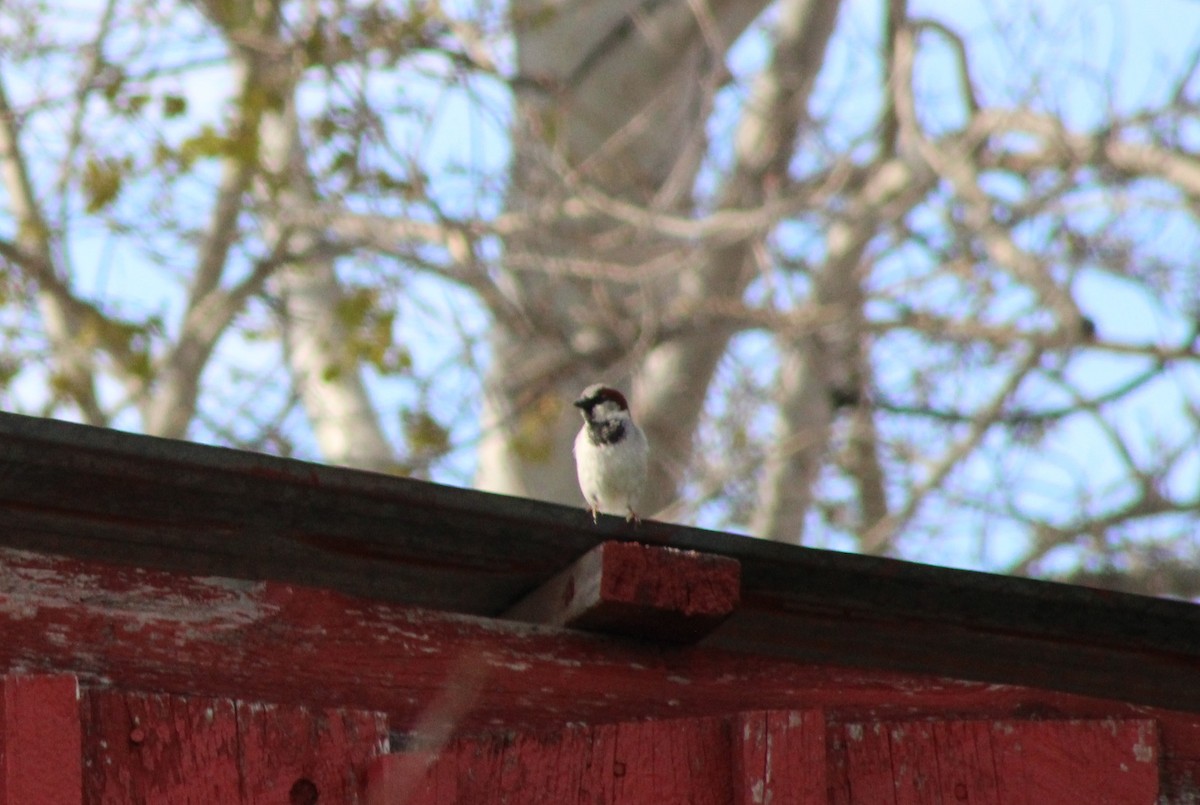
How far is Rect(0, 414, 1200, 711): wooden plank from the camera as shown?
1.98 meters

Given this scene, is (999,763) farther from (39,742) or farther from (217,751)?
(39,742)

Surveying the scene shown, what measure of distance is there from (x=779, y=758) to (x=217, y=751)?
69cm

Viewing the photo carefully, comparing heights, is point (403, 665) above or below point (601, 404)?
below

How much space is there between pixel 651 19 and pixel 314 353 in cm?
245

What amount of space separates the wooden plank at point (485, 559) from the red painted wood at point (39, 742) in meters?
0.27

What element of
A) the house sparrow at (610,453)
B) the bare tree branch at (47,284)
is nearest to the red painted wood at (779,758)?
the house sparrow at (610,453)

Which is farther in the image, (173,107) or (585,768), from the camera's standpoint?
(173,107)

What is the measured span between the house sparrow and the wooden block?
5.27 feet

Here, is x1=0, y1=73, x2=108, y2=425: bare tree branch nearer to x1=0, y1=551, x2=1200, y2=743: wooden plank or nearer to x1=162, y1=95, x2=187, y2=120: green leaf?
x1=162, y1=95, x2=187, y2=120: green leaf

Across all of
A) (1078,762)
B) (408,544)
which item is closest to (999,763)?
(1078,762)

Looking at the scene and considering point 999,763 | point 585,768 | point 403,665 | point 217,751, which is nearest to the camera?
point 217,751

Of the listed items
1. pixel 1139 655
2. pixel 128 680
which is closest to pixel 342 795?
pixel 128 680

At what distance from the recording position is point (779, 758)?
7.04 ft

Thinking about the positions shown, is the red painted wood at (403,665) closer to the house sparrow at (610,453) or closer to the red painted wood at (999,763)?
the red painted wood at (999,763)
